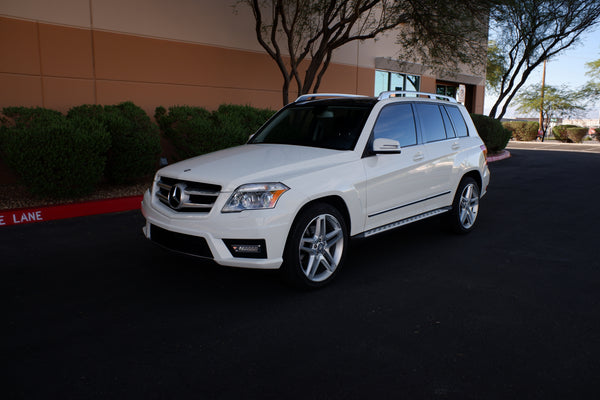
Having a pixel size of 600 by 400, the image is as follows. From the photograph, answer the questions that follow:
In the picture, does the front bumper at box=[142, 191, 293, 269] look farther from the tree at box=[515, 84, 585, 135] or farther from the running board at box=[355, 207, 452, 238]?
the tree at box=[515, 84, 585, 135]

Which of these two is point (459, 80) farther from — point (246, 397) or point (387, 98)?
point (246, 397)

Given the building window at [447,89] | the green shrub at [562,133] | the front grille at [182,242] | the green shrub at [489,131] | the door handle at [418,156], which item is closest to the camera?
the front grille at [182,242]

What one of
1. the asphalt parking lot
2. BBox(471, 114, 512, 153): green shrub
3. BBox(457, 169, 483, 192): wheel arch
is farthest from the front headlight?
BBox(471, 114, 512, 153): green shrub

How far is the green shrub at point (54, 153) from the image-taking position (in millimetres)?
7492

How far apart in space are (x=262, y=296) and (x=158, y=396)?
1.69m

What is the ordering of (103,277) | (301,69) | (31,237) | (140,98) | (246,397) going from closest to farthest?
(246,397), (103,277), (31,237), (140,98), (301,69)

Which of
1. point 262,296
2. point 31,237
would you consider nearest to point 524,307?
point 262,296

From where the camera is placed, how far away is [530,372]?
3.12 m

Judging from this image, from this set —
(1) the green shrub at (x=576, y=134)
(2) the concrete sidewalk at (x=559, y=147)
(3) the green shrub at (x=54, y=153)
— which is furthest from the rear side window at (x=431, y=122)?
(1) the green shrub at (x=576, y=134)

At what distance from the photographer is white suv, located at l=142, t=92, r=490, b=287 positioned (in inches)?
161

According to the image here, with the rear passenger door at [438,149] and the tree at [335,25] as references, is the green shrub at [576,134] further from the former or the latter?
the rear passenger door at [438,149]

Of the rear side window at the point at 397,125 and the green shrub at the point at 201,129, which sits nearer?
the rear side window at the point at 397,125

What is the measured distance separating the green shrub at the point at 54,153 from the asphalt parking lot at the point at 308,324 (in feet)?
4.99

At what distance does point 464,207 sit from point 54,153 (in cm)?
627
